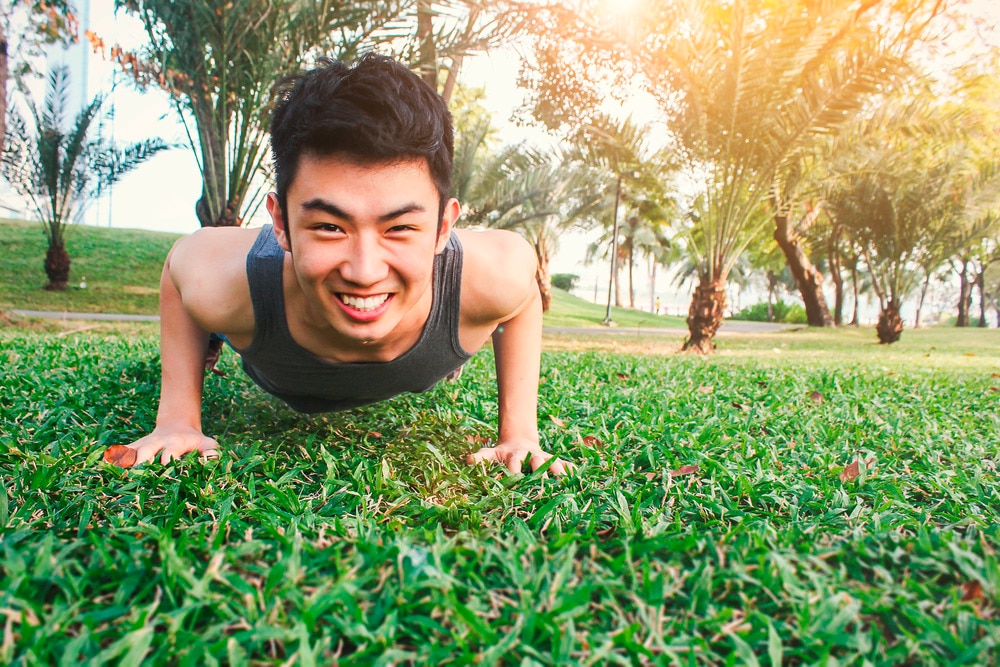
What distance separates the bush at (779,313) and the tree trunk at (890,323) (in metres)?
18.4

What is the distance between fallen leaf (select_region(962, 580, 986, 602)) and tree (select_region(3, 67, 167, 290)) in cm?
1420

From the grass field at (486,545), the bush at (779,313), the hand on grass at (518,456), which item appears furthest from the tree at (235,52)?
the bush at (779,313)

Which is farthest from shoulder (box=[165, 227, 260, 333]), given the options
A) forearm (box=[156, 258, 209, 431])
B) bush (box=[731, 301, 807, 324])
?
bush (box=[731, 301, 807, 324])

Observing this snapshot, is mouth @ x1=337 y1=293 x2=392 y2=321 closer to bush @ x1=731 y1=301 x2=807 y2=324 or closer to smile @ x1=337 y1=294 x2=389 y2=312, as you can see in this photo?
smile @ x1=337 y1=294 x2=389 y2=312

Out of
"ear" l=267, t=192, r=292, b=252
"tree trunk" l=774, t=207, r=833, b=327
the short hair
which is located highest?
"tree trunk" l=774, t=207, r=833, b=327

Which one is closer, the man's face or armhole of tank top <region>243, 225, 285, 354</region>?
the man's face

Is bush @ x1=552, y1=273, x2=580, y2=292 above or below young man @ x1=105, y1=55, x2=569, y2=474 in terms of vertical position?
above

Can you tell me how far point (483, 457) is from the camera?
82.6 inches

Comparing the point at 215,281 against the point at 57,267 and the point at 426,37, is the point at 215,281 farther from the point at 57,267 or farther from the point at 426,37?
the point at 57,267

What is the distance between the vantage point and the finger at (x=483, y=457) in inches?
81.8

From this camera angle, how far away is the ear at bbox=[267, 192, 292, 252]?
1914 mm

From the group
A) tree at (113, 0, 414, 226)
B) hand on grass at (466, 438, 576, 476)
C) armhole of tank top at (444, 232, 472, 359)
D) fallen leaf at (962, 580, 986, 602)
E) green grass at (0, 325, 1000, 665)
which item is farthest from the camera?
tree at (113, 0, 414, 226)

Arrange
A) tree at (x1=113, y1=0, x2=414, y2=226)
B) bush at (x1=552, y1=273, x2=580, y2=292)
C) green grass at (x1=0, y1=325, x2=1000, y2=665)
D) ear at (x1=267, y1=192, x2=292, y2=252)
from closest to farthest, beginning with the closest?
1. green grass at (x1=0, y1=325, x2=1000, y2=665)
2. ear at (x1=267, y1=192, x2=292, y2=252)
3. tree at (x1=113, y1=0, x2=414, y2=226)
4. bush at (x1=552, y1=273, x2=580, y2=292)

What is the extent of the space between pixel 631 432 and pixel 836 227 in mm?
15359
